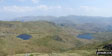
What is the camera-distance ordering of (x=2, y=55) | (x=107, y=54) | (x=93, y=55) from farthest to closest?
(x=2, y=55)
(x=93, y=55)
(x=107, y=54)

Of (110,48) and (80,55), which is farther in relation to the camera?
(110,48)

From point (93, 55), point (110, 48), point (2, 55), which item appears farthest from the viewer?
point (2, 55)

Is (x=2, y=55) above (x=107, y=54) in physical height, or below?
below

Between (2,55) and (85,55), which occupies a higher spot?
(85,55)

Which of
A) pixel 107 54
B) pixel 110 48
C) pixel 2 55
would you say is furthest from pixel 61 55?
pixel 2 55

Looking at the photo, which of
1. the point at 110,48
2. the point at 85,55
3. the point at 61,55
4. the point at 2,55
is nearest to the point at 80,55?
the point at 85,55

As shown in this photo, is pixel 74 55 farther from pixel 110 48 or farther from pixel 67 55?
pixel 110 48

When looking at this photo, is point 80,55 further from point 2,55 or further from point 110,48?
point 2,55

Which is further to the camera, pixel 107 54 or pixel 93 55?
pixel 93 55
